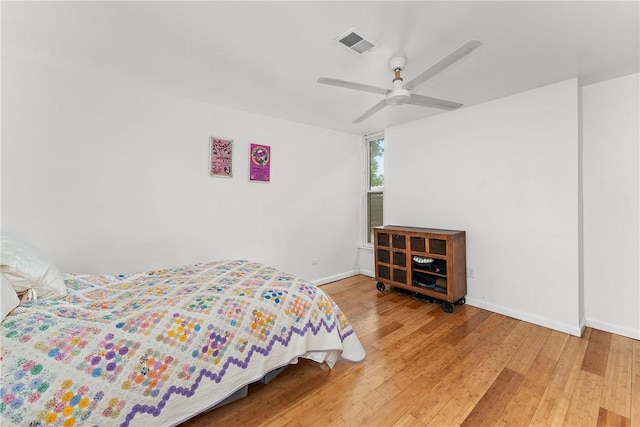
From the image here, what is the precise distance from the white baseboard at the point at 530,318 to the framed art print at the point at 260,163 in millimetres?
2925

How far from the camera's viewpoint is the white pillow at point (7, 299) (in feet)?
4.24

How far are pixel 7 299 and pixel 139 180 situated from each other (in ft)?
4.63

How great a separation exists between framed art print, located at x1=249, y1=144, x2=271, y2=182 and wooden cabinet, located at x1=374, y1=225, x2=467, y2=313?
5.51 feet

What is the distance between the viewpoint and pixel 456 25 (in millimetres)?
1662

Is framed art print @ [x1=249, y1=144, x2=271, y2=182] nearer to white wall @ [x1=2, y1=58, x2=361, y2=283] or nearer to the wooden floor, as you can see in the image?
white wall @ [x1=2, y1=58, x2=361, y2=283]

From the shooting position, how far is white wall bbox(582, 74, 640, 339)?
2322 mm

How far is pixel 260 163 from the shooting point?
10.9 ft

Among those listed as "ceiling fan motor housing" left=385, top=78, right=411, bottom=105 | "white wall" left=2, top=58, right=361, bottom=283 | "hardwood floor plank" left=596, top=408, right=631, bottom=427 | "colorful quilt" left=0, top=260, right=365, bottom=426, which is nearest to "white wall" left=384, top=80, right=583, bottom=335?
"hardwood floor plank" left=596, top=408, right=631, bottom=427

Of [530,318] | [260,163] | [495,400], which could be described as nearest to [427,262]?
[530,318]

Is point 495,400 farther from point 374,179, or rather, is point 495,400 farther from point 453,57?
point 374,179

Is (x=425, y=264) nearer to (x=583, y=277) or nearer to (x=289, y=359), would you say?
(x=583, y=277)

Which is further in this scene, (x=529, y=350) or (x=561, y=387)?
(x=529, y=350)

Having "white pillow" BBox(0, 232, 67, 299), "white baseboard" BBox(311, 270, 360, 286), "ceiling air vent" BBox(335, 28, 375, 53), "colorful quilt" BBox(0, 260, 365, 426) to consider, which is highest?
"ceiling air vent" BBox(335, 28, 375, 53)

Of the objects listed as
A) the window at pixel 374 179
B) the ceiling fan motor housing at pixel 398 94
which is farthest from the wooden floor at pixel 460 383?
the window at pixel 374 179
